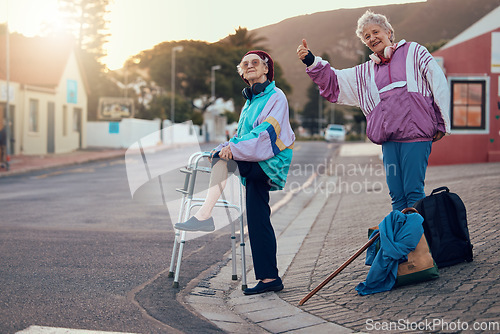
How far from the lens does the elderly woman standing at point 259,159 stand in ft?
15.6

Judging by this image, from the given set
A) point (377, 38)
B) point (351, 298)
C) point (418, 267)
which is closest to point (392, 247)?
point (418, 267)

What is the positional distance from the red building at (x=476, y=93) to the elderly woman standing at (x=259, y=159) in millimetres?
14522

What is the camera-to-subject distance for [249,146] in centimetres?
471

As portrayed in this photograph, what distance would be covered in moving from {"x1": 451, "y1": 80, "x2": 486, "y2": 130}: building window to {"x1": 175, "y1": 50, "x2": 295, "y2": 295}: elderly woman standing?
1477 cm

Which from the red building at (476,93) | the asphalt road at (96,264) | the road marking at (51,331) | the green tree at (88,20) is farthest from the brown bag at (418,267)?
the green tree at (88,20)

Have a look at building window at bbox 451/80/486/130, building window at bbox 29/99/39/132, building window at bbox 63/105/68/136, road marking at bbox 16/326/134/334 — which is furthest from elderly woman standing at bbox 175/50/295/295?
building window at bbox 63/105/68/136

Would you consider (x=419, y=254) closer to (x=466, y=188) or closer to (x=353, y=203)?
(x=466, y=188)

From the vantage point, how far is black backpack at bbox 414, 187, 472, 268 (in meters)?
4.71

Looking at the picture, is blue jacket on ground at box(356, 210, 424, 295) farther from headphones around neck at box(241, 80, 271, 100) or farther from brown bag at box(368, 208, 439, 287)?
headphones around neck at box(241, 80, 271, 100)

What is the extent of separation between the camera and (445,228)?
4.76 metres

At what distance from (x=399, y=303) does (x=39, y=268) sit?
3319mm

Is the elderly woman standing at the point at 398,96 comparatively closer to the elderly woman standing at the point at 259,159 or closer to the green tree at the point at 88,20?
the elderly woman standing at the point at 259,159

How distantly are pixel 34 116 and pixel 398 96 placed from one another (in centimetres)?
3151

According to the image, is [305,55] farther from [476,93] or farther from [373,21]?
[476,93]
